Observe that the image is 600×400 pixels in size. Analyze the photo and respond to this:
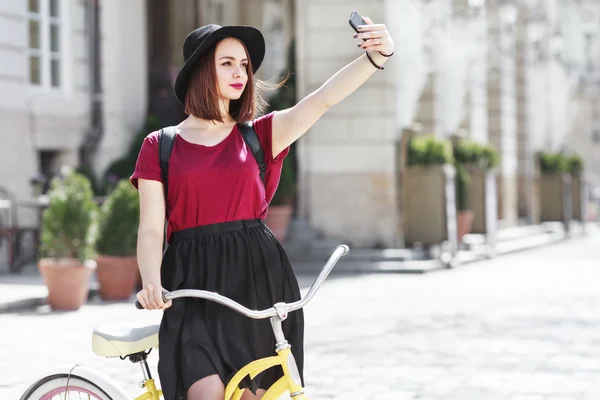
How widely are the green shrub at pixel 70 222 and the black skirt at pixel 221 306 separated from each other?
786 centimetres

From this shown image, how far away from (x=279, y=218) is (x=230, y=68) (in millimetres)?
12835

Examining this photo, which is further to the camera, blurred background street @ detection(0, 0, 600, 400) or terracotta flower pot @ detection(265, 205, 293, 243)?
terracotta flower pot @ detection(265, 205, 293, 243)

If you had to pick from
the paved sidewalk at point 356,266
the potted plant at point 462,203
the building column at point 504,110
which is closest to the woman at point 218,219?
the paved sidewalk at point 356,266

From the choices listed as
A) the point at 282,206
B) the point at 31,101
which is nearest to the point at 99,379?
the point at 31,101

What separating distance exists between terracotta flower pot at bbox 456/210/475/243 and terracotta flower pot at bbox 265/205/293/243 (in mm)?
3697

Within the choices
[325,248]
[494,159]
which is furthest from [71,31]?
[494,159]

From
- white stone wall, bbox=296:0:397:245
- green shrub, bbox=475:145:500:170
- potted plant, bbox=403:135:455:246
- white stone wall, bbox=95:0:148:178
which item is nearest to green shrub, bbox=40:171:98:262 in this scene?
white stone wall, bbox=95:0:148:178

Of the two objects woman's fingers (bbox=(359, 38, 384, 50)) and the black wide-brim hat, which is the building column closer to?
the black wide-brim hat

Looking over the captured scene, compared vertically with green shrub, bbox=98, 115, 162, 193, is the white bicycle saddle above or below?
below

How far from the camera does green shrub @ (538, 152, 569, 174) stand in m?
29.1

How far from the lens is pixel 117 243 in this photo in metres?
11.9

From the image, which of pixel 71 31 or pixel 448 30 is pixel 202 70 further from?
pixel 448 30

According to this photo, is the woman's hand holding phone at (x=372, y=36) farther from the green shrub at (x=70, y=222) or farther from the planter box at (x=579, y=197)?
the planter box at (x=579, y=197)

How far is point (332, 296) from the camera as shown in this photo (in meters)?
12.5
